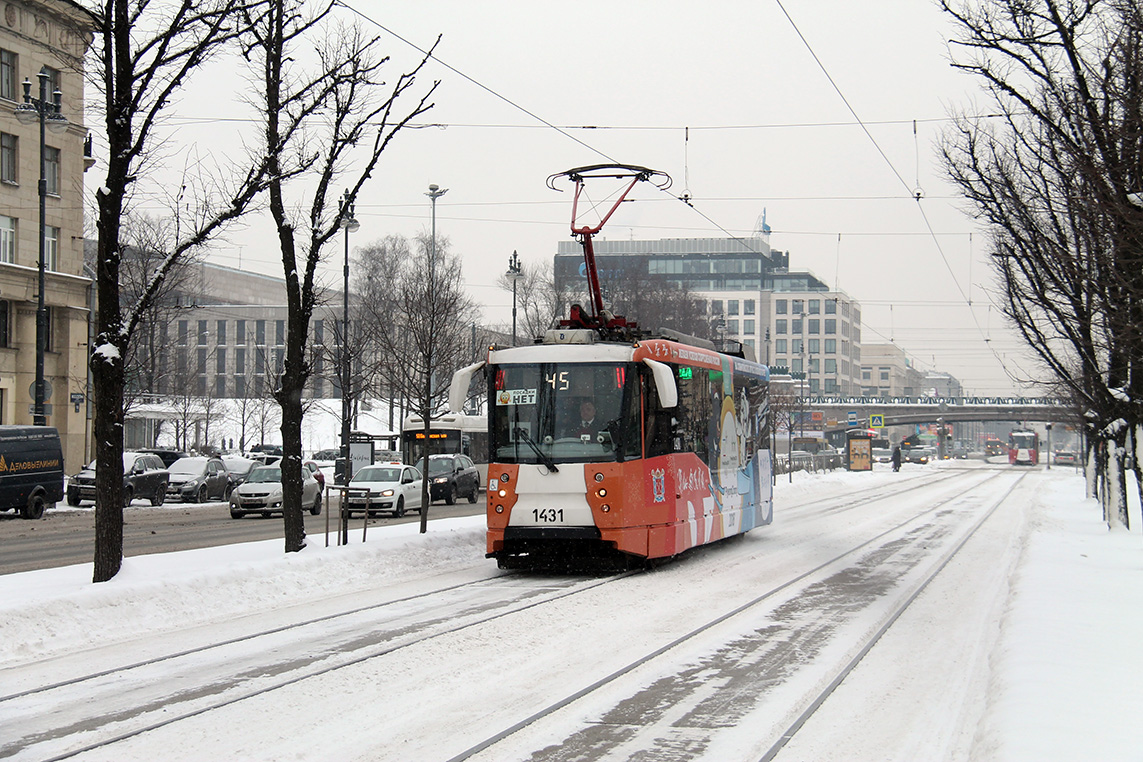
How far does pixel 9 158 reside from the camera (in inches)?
1786

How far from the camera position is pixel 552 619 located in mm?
11664

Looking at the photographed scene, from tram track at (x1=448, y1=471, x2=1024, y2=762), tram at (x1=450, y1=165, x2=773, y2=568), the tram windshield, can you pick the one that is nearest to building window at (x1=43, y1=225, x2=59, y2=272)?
tram at (x1=450, y1=165, x2=773, y2=568)

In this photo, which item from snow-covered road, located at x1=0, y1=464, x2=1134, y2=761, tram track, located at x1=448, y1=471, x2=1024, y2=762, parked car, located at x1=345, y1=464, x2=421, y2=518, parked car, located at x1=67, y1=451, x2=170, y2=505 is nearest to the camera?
tram track, located at x1=448, y1=471, x2=1024, y2=762

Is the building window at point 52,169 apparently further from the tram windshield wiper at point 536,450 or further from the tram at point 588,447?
the tram windshield wiper at point 536,450

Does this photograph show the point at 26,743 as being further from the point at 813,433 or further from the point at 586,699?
the point at 813,433

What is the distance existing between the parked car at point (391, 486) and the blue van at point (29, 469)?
26.2ft

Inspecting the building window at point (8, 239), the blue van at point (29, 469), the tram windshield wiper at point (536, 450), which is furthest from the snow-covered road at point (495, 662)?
the building window at point (8, 239)

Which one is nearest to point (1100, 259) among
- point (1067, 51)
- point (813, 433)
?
point (1067, 51)

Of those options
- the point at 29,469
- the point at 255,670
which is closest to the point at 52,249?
the point at 29,469

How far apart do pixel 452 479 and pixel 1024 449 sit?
91959 mm

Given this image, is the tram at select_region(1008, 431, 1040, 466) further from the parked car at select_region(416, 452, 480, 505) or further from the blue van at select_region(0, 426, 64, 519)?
the blue van at select_region(0, 426, 64, 519)

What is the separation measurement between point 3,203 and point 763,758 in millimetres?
45501

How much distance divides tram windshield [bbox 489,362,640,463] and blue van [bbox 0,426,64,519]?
63.0ft

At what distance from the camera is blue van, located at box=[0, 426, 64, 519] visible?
29.6m
